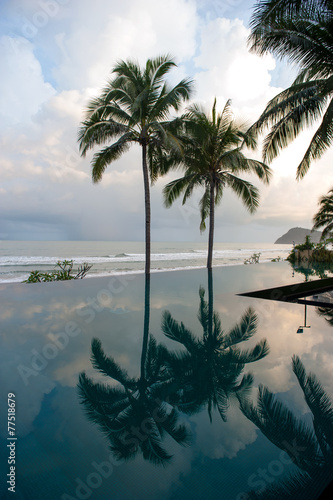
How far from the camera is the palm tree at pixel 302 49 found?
539cm

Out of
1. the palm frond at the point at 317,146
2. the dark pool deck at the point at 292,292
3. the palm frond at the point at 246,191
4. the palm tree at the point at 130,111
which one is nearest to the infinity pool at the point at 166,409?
the dark pool deck at the point at 292,292

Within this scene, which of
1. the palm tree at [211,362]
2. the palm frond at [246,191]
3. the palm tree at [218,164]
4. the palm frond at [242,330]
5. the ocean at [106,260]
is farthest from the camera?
the ocean at [106,260]

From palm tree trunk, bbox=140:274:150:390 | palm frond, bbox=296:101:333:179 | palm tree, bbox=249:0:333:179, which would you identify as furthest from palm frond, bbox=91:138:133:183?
palm frond, bbox=296:101:333:179

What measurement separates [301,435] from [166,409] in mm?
781

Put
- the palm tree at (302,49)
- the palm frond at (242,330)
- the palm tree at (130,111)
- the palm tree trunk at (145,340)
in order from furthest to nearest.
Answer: the palm tree at (130,111) < the palm tree at (302,49) < the palm frond at (242,330) < the palm tree trunk at (145,340)

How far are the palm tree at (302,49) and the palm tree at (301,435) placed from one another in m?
5.25

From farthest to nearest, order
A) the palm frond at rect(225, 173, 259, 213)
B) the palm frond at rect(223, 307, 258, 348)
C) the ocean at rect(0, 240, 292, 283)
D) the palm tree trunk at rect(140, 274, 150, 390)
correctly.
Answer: the ocean at rect(0, 240, 292, 283) → the palm frond at rect(225, 173, 259, 213) → the palm frond at rect(223, 307, 258, 348) → the palm tree trunk at rect(140, 274, 150, 390)

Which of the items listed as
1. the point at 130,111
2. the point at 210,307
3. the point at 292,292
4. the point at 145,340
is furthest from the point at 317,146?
the point at 145,340

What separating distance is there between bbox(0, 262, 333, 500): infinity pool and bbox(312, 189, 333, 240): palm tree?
15261 mm

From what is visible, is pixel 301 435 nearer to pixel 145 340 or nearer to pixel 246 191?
pixel 145 340

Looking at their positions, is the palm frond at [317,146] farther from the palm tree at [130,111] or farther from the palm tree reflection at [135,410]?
the palm tree reflection at [135,410]

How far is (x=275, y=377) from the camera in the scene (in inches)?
89.7

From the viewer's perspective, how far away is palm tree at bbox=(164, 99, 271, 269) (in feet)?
31.9

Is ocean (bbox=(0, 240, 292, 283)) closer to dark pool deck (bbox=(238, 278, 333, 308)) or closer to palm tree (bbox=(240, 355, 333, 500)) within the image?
dark pool deck (bbox=(238, 278, 333, 308))
